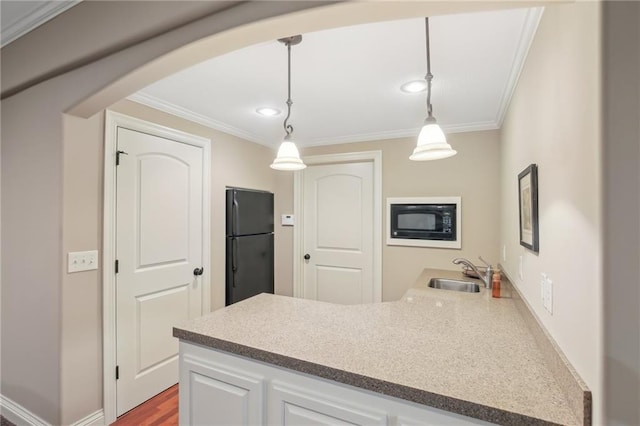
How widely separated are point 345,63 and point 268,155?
2.10 m

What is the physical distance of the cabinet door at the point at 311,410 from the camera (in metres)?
1.01

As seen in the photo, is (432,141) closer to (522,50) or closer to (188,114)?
(522,50)

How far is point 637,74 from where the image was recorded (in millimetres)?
660

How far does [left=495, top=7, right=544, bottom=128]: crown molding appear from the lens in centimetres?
128

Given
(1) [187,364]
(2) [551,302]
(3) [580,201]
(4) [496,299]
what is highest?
(3) [580,201]

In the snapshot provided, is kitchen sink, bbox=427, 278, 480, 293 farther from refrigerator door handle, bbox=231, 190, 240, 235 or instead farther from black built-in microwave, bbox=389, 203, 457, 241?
refrigerator door handle, bbox=231, 190, 240, 235

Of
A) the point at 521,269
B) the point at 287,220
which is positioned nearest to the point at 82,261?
the point at 287,220

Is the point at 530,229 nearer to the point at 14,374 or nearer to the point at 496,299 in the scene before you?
the point at 496,299

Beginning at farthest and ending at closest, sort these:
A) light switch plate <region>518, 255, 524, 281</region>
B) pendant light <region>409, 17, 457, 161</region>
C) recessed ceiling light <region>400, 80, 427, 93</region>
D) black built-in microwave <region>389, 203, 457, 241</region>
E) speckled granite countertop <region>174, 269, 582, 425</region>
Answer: black built-in microwave <region>389, 203, 457, 241</region>
recessed ceiling light <region>400, 80, 427, 93</region>
light switch plate <region>518, 255, 524, 281</region>
pendant light <region>409, 17, 457, 161</region>
speckled granite countertop <region>174, 269, 582, 425</region>

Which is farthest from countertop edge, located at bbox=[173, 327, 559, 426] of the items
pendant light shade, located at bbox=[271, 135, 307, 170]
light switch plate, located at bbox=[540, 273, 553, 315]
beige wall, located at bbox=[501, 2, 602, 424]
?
pendant light shade, located at bbox=[271, 135, 307, 170]

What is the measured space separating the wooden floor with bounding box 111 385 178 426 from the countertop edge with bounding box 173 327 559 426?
49.3 inches

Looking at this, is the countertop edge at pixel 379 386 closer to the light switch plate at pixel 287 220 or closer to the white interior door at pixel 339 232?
the white interior door at pixel 339 232

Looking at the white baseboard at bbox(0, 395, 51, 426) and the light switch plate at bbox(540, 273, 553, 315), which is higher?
the light switch plate at bbox(540, 273, 553, 315)

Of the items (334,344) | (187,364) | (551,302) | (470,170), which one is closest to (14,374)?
(187,364)
